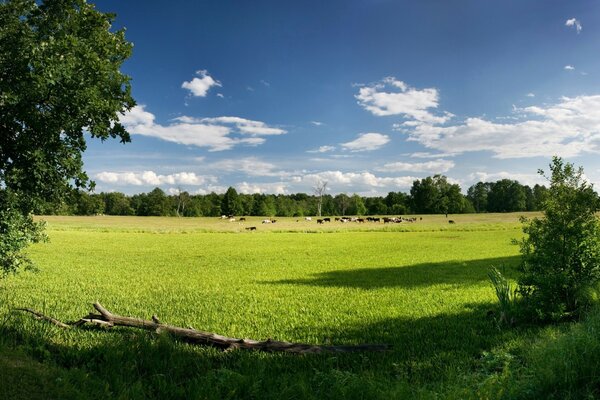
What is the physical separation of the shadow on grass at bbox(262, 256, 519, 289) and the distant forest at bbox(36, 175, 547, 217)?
445 ft

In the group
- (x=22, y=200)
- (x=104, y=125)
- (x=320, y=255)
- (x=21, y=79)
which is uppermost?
(x=21, y=79)

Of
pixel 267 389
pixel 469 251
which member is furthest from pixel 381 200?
pixel 267 389

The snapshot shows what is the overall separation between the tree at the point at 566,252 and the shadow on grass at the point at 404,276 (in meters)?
7.48

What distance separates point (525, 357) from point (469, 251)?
3045 centimetres

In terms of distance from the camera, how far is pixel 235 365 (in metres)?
8.84

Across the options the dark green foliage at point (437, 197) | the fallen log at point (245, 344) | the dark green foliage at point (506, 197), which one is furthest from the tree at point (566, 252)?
the dark green foliage at point (506, 197)

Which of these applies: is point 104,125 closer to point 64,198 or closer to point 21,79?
point 21,79

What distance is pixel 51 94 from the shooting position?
1170 cm

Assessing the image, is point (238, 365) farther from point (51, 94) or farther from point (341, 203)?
point (341, 203)

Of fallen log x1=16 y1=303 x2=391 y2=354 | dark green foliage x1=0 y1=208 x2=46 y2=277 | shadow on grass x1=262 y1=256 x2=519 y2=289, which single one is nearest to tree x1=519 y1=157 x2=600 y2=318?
fallen log x1=16 y1=303 x2=391 y2=354

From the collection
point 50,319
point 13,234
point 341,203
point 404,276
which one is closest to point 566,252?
point 404,276

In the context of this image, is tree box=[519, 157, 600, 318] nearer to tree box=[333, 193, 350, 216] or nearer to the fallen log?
the fallen log

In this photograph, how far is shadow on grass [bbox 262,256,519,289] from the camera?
20.9m

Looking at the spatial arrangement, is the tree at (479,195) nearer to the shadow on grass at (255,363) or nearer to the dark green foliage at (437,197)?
the dark green foliage at (437,197)
